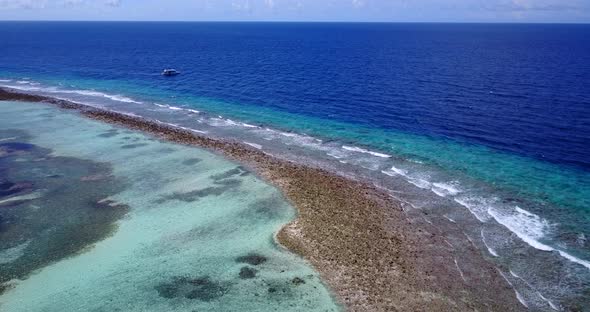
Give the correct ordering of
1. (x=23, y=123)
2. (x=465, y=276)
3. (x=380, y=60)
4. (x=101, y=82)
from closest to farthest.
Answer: (x=465, y=276) < (x=23, y=123) < (x=101, y=82) < (x=380, y=60)

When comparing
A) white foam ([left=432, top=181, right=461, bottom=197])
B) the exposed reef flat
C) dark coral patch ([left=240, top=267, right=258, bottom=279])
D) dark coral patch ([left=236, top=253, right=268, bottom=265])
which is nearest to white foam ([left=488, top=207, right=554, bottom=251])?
white foam ([left=432, top=181, right=461, bottom=197])

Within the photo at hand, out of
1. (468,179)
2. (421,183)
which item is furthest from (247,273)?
(468,179)

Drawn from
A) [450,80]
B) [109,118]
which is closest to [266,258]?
[109,118]

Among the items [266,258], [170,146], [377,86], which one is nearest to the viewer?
[266,258]

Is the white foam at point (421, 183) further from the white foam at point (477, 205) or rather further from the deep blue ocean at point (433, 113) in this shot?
the white foam at point (477, 205)

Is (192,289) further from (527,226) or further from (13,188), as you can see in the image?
(527,226)

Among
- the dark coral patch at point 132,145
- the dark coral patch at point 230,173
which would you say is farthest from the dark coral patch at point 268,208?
the dark coral patch at point 132,145

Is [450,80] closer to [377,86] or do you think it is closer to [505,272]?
[377,86]
